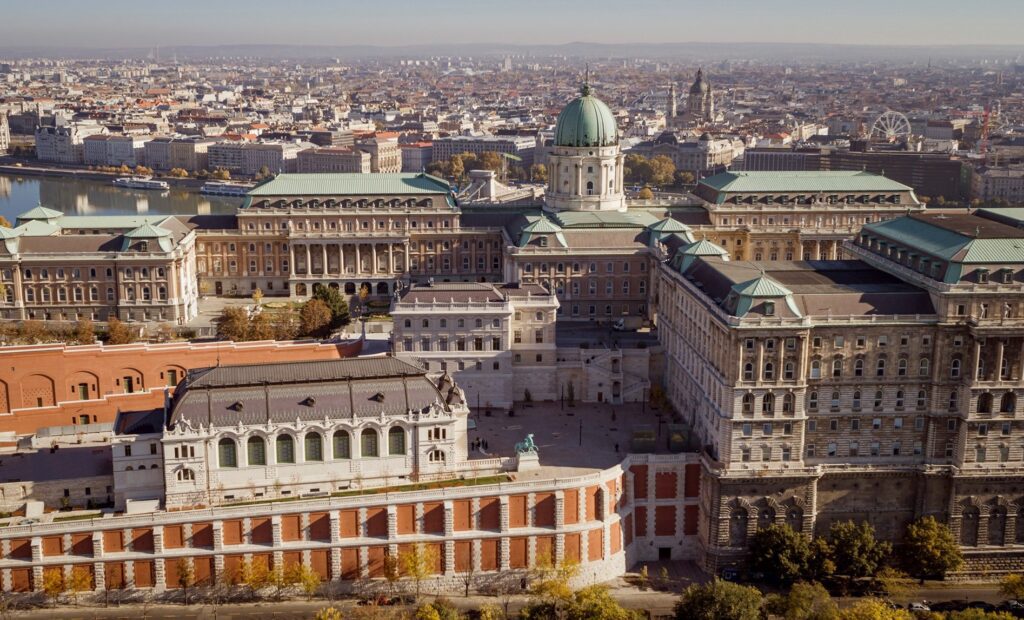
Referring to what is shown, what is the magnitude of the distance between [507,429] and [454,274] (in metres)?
44.1

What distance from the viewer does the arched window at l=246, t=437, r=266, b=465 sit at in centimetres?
6956

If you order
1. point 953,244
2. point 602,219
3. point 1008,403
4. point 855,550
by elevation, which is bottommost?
point 855,550

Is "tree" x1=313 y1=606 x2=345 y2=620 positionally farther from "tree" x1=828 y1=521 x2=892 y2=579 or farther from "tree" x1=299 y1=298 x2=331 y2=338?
"tree" x1=299 y1=298 x2=331 y2=338

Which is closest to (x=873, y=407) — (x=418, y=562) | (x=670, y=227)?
(x=418, y=562)

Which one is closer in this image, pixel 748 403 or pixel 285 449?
pixel 285 449

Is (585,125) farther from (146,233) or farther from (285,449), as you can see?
(285,449)

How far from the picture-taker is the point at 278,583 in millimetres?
67562

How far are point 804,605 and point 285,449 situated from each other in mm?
29817

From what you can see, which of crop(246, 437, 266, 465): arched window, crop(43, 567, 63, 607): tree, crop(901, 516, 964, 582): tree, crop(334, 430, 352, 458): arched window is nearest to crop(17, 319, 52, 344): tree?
crop(246, 437, 266, 465): arched window

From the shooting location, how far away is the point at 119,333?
98.0m

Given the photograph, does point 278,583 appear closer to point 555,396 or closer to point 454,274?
point 555,396

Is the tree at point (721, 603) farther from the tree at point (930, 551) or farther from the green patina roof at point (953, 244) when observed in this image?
the green patina roof at point (953, 244)

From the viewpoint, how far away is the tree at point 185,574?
66500 mm

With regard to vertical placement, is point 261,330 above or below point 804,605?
above
